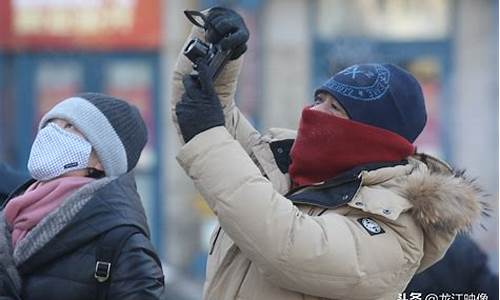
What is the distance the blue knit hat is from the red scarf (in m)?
0.03

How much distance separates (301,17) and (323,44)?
30cm

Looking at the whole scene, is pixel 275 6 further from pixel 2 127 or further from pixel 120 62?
pixel 2 127

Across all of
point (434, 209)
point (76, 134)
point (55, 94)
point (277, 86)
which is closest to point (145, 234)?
point (76, 134)

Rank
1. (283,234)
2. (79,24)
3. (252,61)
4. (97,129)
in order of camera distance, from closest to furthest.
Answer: (283,234)
(97,129)
(252,61)
(79,24)

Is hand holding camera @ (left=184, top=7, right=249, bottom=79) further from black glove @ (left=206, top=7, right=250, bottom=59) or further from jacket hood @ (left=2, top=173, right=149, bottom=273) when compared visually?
jacket hood @ (left=2, top=173, right=149, bottom=273)

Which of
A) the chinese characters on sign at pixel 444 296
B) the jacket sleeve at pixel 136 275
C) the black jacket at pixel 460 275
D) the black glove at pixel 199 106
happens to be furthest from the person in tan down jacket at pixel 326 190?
the black jacket at pixel 460 275

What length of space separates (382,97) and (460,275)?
1.20 metres

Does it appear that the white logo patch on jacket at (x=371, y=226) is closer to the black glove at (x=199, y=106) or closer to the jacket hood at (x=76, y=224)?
the black glove at (x=199, y=106)

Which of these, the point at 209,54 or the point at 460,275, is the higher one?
the point at 209,54

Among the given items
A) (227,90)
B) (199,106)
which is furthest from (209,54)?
(227,90)

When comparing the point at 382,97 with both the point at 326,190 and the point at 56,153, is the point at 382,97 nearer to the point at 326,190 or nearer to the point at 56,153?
the point at 326,190

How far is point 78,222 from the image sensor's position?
211cm

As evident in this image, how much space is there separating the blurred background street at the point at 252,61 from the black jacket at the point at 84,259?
595cm

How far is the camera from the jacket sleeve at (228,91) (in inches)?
88.2
